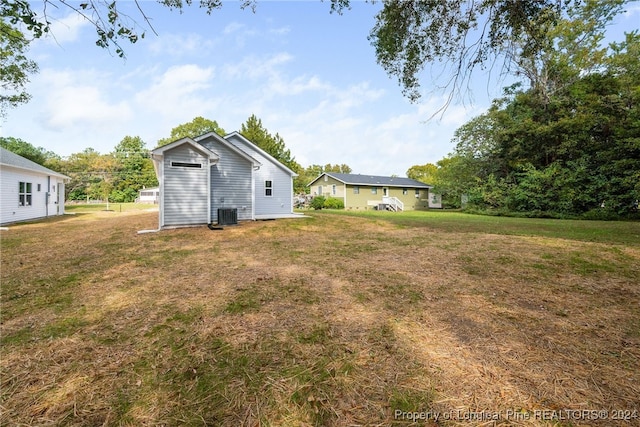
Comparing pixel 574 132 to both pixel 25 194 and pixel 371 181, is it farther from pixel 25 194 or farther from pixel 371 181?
pixel 25 194

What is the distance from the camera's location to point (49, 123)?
3325cm

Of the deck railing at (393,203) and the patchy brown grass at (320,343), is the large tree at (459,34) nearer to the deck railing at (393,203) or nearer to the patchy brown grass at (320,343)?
the patchy brown grass at (320,343)

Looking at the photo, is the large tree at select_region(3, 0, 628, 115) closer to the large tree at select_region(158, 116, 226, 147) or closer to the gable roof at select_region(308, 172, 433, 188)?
the gable roof at select_region(308, 172, 433, 188)

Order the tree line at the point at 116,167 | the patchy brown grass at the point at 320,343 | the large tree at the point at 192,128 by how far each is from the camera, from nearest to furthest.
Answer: the patchy brown grass at the point at 320,343 < the tree line at the point at 116,167 < the large tree at the point at 192,128

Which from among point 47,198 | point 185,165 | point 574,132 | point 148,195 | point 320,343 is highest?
point 574,132

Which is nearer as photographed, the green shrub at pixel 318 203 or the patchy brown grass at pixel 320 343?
the patchy brown grass at pixel 320 343

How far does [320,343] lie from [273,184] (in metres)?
14.3

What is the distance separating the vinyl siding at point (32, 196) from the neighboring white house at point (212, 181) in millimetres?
7059

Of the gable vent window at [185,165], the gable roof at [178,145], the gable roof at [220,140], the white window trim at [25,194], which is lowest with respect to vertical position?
the white window trim at [25,194]

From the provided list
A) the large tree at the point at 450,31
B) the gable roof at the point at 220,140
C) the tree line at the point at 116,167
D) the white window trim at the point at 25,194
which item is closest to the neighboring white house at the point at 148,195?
the tree line at the point at 116,167

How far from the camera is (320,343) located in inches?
98.8

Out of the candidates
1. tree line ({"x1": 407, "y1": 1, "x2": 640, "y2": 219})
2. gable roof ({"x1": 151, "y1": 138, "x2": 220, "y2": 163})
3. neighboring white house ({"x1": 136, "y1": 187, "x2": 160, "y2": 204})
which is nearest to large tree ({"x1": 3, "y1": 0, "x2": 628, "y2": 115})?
gable roof ({"x1": 151, "y1": 138, "x2": 220, "y2": 163})

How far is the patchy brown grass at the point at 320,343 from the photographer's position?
68.3 inches

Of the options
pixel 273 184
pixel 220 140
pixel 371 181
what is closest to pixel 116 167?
pixel 371 181
